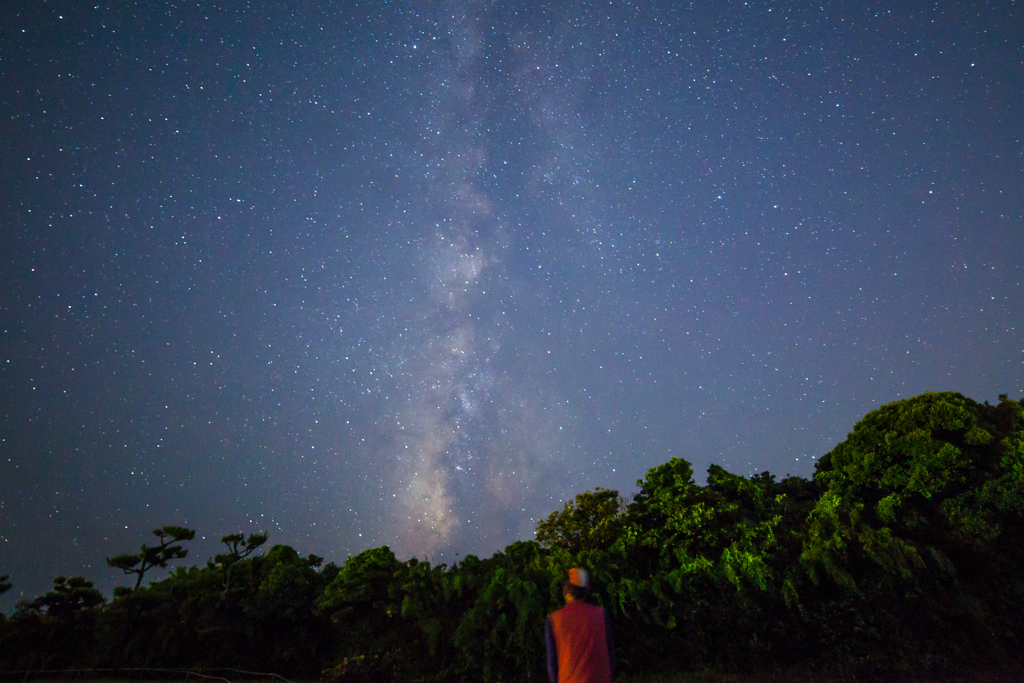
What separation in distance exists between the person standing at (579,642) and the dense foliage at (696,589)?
8.09 metres

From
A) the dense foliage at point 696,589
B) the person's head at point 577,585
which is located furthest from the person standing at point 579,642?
the dense foliage at point 696,589

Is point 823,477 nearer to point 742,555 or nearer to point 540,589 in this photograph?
point 742,555

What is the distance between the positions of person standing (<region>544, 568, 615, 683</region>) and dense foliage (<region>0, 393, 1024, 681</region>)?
8094 mm

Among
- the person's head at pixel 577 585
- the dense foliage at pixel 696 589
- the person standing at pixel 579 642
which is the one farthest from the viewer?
the dense foliage at pixel 696 589

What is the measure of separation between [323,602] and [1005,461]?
58.6ft

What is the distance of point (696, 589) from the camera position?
38.3 feet

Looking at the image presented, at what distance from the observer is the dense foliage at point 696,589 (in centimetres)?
1158

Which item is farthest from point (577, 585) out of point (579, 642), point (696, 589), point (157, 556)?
point (157, 556)

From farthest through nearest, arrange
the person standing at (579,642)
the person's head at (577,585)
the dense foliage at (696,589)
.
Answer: the dense foliage at (696,589), the person's head at (577,585), the person standing at (579,642)

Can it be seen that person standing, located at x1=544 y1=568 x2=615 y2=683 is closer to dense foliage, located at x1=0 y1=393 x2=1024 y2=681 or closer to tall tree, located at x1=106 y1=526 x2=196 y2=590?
dense foliage, located at x1=0 y1=393 x2=1024 y2=681

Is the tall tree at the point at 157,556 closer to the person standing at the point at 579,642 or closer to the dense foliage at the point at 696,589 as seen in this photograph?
the dense foliage at the point at 696,589

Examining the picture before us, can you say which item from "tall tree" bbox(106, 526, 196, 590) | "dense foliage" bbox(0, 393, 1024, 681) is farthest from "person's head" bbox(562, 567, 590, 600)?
"tall tree" bbox(106, 526, 196, 590)

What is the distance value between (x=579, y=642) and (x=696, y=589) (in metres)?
9.09

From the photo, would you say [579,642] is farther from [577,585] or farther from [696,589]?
[696,589]
